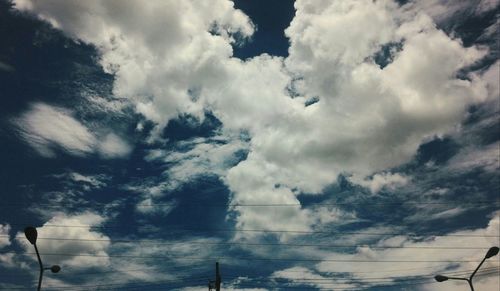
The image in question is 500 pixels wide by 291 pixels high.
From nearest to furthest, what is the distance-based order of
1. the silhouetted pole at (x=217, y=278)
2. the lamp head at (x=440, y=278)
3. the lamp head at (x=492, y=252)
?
the lamp head at (x=492, y=252), the lamp head at (x=440, y=278), the silhouetted pole at (x=217, y=278)

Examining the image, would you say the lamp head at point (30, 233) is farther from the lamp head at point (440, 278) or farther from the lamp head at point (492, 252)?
the lamp head at point (440, 278)

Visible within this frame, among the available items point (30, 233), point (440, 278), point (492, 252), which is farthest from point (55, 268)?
point (492, 252)

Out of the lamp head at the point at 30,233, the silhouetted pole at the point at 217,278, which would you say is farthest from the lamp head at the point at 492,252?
the lamp head at the point at 30,233

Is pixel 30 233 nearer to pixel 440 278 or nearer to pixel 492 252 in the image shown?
pixel 492 252

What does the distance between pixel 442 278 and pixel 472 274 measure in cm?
210

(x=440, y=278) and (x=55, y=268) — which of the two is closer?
(x=55, y=268)

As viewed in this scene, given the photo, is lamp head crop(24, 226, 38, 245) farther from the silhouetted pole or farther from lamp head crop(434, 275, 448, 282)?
lamp head crop(434, 275, 448, 282)

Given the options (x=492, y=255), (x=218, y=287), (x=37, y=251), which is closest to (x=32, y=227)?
(x=37, y=251)

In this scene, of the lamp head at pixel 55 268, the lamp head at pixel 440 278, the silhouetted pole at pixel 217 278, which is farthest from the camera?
the silhouetted pole at pixel 217 278

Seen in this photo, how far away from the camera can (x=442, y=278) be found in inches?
1081

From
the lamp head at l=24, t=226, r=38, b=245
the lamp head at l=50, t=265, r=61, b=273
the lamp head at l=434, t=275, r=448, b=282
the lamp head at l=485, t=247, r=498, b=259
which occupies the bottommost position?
the lamp head at l=434, t=275, r=448, b=282

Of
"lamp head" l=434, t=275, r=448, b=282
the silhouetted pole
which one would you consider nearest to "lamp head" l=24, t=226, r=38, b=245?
the silhouetted pole

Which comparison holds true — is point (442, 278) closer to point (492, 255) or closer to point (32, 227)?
point (492, 255)

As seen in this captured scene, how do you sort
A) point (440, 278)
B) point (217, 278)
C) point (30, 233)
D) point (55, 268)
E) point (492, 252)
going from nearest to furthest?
point (30, 233)
point (55, 268)
point (492, 252)
point (440, 278)
point (217, 278)
